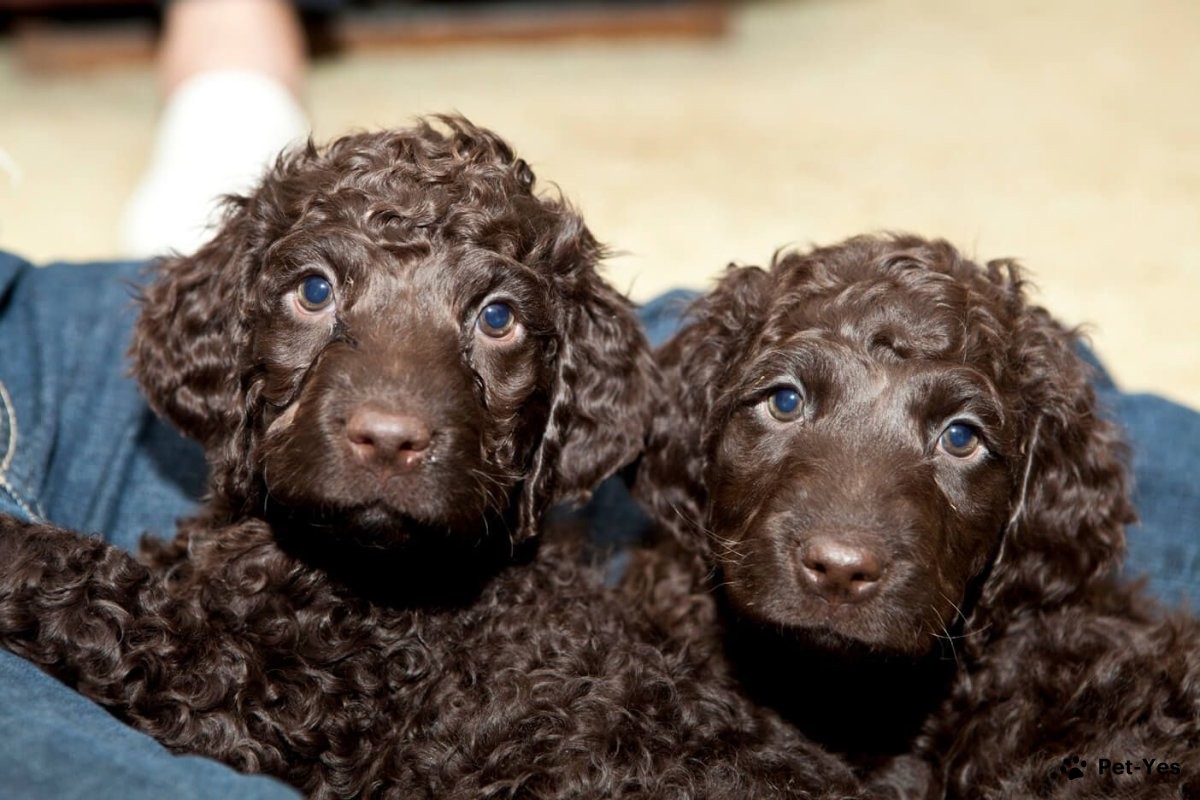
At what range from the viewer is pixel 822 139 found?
7398 mm

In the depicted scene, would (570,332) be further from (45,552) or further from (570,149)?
(570,149)

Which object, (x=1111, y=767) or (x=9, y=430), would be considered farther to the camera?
(x=9, y=430)

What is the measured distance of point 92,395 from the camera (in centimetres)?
395

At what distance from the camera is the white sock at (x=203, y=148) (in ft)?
15.8

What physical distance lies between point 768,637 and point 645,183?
3972 mm

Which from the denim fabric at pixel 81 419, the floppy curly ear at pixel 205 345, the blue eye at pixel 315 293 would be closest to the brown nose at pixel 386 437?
the blue eye at pixel 315 293

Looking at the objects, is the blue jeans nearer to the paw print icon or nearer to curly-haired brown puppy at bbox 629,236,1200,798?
curly-haired brown puppy at bbox 629,236,1200,798

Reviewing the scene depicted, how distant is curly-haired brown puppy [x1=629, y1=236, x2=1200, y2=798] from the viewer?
9.06 ft

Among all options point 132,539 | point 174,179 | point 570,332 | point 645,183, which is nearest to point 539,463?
point 570,332

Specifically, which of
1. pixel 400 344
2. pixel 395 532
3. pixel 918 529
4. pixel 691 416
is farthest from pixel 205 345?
pixel 918 529

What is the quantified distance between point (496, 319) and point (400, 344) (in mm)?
288

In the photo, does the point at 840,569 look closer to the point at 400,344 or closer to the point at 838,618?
the point at 838,618

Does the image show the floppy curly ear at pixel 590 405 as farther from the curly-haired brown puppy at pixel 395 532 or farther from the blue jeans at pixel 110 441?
the blue jeans at pixel 110 441

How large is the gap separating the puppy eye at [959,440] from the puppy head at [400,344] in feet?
2.38
